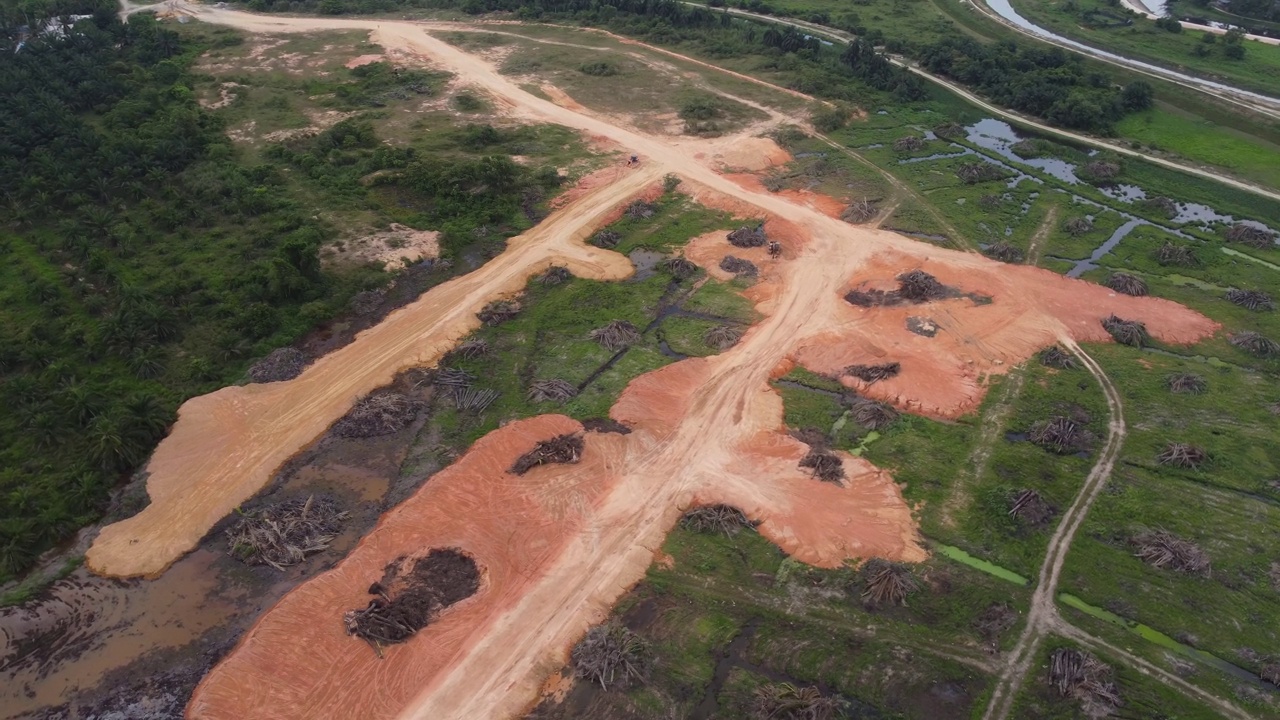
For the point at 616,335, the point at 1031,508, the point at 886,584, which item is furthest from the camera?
the point at 616,335

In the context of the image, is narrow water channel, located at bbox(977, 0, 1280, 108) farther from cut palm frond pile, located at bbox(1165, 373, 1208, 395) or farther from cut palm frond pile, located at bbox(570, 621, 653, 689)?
cut palm frond pile, located at bbox(570, 621, 653, 689)

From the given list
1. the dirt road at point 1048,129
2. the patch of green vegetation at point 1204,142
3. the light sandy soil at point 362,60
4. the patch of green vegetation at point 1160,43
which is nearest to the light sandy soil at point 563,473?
the dirt road at point 1048,129

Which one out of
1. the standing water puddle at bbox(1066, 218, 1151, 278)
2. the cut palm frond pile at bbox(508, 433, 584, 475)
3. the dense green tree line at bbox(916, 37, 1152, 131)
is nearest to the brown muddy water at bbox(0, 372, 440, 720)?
the cut palm frond pile at bbox(508, 433, 584, 475)

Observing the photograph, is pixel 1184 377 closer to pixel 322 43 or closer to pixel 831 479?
pixel 831 479

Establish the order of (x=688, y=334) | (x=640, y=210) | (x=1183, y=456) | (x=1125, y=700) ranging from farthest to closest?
Answer: (x=640, y=210), (x=688, y=334), (x=1183, y=456), (x=1125, y=700)

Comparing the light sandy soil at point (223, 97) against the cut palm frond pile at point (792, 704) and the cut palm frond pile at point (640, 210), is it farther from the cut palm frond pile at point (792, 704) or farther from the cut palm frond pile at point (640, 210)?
the cut palm frond pile at point (792, 704)

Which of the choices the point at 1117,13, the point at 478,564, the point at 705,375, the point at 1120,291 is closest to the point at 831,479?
the point at 705,375

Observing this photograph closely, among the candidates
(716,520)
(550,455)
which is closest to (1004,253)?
(716,520)

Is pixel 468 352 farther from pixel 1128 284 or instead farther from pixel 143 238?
pixel 1128 284
